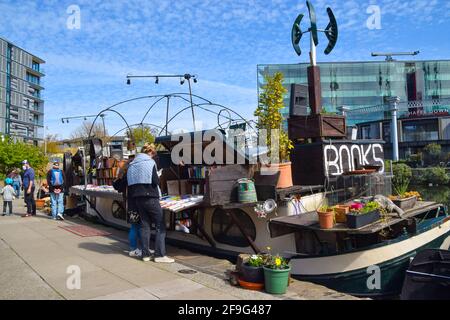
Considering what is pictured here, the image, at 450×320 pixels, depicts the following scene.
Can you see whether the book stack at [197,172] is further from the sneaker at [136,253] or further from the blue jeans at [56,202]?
the blue jeans at [56,202]

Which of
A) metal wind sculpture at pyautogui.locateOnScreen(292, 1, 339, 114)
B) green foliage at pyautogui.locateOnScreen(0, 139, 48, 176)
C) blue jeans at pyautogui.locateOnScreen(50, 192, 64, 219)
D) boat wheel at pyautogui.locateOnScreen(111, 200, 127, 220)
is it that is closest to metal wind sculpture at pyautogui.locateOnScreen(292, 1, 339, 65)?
metal wind sculpture at pyautogui.locateOnScreen(292, 1, 339, 114)

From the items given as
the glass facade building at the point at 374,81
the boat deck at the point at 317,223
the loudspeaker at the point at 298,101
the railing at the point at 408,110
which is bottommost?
the boat deck at the point at 317,223

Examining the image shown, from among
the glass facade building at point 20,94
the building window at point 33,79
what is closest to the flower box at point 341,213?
the glass facade building at point 20,94

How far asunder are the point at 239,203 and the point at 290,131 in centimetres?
327

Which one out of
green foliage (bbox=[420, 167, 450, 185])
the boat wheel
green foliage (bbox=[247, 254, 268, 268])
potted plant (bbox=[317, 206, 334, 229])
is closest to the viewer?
green foliage (bbox=[247, 254, 268, 268])

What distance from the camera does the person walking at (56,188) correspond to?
12.0 m

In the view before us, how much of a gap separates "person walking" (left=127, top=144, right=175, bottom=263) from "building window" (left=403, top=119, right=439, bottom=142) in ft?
173

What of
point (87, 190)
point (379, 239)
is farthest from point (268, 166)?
point (87, 190)

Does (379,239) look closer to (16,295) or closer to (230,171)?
(230,171)

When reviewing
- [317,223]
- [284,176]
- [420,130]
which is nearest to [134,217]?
[284,176]

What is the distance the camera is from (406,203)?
7492mm

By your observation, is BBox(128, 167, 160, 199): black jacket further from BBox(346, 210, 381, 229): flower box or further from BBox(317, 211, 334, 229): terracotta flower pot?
BBox(346, 210, 381, 229): flower box

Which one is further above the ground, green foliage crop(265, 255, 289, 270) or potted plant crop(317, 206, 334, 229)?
potted plant crop(317, 206, 334, 229)

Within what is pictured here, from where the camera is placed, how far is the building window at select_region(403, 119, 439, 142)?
5206 centimetres
